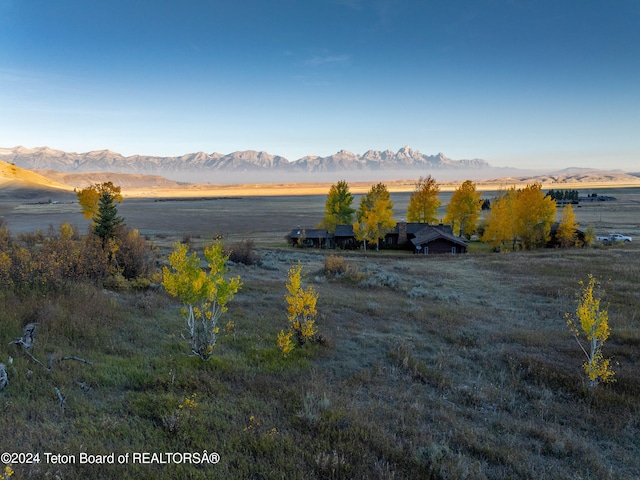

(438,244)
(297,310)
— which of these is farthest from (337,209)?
(297,310)

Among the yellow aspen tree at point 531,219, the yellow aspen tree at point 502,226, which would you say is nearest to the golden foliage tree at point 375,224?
the yellow aspen tree at point 502,226

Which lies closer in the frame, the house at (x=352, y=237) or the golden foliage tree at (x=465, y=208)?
the house at (x=352, y=237)

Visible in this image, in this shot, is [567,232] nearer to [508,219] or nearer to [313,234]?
[508,219]

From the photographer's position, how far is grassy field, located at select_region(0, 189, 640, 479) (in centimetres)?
555

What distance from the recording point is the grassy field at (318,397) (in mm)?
5551

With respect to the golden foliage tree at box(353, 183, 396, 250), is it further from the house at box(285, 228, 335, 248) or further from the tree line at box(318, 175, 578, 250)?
the house at box(285, 228, 335, 248)

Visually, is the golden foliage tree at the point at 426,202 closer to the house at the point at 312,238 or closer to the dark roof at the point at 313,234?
the house at the point at 312,238

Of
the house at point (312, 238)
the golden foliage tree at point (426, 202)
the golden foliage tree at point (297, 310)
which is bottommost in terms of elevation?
the house at point (312, 238)

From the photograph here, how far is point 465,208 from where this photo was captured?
5700cm

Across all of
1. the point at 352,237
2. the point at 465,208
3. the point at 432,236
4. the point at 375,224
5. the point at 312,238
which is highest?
the point at 465,208

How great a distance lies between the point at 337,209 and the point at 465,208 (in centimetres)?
2089

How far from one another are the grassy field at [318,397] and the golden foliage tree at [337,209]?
144ft

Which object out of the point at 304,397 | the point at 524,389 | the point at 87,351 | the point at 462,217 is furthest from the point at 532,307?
the point at 462,217

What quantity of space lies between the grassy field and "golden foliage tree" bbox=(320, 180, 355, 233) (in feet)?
144
